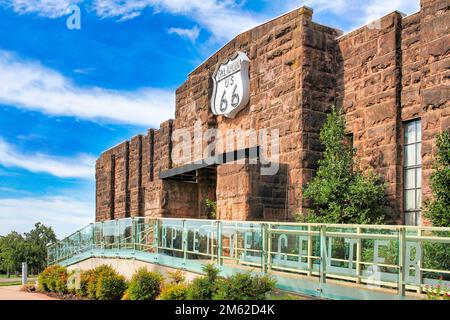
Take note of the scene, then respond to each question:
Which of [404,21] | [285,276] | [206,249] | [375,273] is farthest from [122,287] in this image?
[404,21]

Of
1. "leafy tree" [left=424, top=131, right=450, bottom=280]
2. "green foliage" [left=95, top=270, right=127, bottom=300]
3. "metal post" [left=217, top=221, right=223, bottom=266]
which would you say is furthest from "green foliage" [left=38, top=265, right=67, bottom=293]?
"leafy tree" [left=424, top=131, right=450, bottom=280]

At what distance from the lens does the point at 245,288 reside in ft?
30.0

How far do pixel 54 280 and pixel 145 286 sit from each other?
6.19m

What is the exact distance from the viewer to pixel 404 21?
44.8ft

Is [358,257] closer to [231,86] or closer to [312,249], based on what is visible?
[312,249]

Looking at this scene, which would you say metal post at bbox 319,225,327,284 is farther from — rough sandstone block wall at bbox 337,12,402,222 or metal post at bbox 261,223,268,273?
rough sandstone block wall at bbox 337,12,402,222

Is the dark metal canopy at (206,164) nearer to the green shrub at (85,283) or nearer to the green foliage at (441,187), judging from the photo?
→ the green shrub at (85,283)

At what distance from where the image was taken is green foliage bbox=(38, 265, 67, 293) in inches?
661

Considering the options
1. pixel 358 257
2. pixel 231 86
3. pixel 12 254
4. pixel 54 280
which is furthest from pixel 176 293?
pixel 12 254

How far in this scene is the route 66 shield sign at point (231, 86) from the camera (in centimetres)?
1775

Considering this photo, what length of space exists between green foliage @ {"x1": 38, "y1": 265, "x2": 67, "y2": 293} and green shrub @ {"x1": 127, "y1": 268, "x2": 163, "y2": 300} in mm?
4822

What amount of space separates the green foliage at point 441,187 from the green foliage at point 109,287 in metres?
7.78
